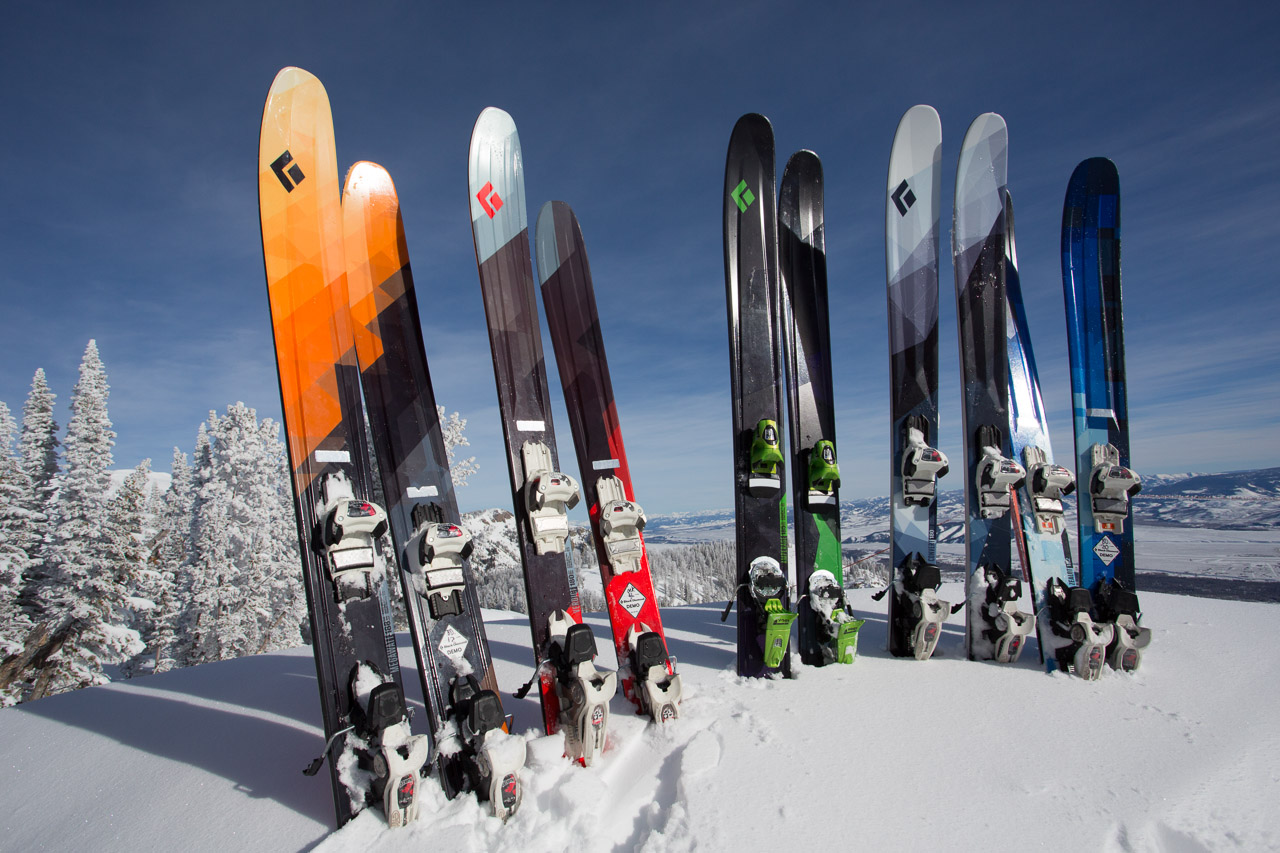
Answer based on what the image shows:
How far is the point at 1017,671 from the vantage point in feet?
12.6

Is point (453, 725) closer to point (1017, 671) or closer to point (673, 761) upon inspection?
point (673, 761)

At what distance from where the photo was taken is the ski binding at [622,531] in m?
3.56

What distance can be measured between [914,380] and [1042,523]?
1.45 meters

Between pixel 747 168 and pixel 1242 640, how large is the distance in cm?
555

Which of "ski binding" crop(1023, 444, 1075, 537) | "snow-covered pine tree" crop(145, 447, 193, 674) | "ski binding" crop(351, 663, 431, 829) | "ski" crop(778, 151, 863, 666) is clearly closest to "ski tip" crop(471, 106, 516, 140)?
"ski" crop(778, 151, 863, 666)

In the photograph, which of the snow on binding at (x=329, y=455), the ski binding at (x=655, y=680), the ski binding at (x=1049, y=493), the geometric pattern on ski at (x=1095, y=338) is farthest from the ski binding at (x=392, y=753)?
the geometric pattern on ski at (x=1095, y=338)

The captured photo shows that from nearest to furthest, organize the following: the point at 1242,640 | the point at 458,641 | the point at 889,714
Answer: the point at 458,641
the point at 889,714
the point at 1242,640

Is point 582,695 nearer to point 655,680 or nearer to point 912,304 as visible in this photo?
point 655,680

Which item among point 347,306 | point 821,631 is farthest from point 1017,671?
point 347,306

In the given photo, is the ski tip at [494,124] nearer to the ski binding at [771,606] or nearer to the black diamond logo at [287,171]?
the black diamond logo at [287,171]

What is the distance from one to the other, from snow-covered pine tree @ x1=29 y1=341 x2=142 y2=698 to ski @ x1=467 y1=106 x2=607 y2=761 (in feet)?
41.6

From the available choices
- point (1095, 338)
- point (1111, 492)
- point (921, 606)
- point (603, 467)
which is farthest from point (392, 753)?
point (1095, 338)

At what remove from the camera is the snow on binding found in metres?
2.41

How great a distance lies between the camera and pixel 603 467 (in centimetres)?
378
